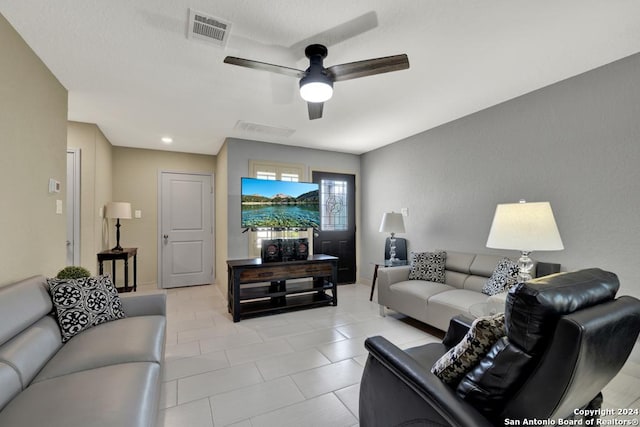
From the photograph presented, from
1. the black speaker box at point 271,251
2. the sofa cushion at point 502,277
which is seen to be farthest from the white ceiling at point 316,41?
the sofa cushion at point 502,277

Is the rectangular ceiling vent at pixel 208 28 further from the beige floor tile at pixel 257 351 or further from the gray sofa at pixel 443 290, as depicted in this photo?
the gray sofa at pixel 443 290

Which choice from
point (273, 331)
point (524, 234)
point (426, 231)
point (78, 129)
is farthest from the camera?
point (426, 231)

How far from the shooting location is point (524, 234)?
191 centimetres

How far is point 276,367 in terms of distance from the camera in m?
2.31

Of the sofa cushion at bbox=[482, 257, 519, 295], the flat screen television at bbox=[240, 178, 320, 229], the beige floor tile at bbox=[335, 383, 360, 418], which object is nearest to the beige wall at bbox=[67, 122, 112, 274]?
the flat screen television at bbox=[240, 178, 320, 229]

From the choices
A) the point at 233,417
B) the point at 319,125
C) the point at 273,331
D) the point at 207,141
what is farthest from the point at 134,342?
the point at 207,141

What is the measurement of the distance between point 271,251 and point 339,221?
1877 mm

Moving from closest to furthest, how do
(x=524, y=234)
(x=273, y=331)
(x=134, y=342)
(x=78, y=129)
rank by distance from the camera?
(x=134, y=342)
(x=524, y=234)
(x=273, y=331)
(x=78, y=129)

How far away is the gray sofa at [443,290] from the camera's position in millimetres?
2746

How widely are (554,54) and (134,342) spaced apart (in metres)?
3.57

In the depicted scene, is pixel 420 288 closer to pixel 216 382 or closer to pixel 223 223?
pixel 216 382

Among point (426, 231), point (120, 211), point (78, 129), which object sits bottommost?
point (426, 231)

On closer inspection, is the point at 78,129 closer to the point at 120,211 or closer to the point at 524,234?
the point at 120,211

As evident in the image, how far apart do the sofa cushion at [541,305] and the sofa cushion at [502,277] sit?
5.78ft
